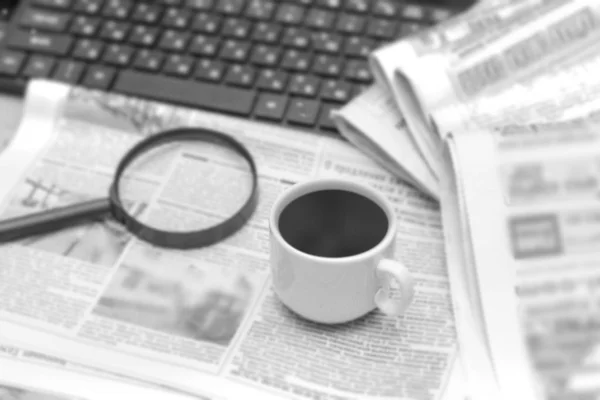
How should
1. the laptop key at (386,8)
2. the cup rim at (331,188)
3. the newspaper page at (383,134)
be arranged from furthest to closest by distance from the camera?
the laptop key at (386,8) → the newspaper page at (383,134) → the cup rim at (331,188)

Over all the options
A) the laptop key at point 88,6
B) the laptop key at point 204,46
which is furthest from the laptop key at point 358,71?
the laptop key at point 88,6

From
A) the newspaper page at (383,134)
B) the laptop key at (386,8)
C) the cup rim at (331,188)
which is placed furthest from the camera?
the laptop key at (386,8)

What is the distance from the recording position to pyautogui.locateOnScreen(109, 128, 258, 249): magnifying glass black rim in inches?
17.9

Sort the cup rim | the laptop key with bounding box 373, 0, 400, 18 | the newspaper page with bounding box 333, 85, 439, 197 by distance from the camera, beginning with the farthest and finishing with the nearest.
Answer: the laptop key with bounding box 373, 0, 400, 18 < the newspaper page with bounding box 333, 85, 439, 197 < the cup rim

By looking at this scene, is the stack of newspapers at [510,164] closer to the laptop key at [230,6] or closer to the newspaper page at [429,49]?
the newspaper page at [429,49]

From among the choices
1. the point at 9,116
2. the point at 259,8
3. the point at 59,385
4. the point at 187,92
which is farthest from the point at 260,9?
the point at 59,385

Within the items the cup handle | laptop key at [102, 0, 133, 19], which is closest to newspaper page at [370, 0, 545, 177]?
the cup handle

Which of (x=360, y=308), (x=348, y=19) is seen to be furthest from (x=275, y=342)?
(x=348, y=19)

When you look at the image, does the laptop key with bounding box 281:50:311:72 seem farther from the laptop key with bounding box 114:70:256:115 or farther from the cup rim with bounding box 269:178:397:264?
the cup rim with bounding box 269:178:397:264

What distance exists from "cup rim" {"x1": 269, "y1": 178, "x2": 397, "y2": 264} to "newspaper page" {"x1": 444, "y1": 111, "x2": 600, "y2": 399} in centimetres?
5

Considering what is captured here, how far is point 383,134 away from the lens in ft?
1.65

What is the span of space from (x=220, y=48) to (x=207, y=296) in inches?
8.5

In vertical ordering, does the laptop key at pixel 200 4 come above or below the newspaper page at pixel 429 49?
below

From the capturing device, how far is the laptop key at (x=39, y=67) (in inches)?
21.6
